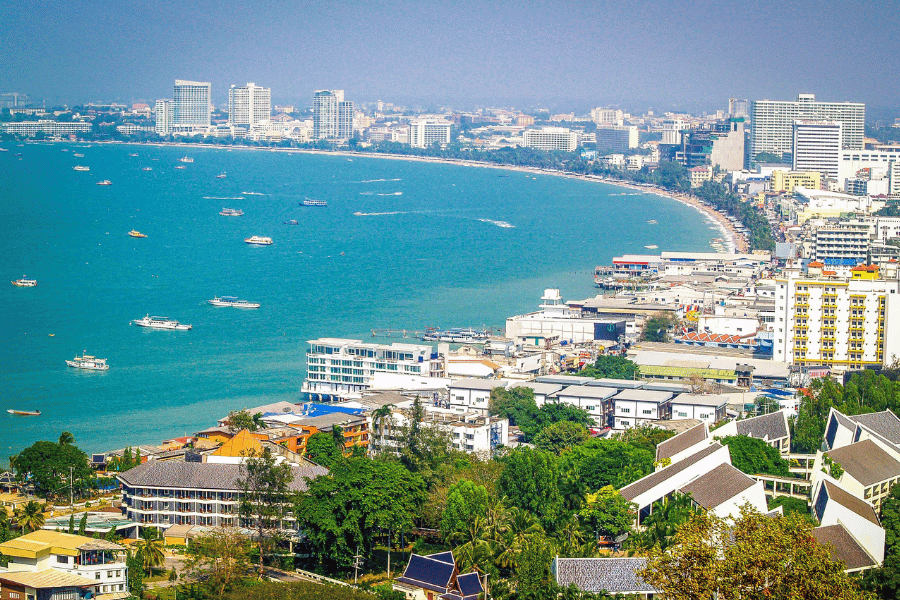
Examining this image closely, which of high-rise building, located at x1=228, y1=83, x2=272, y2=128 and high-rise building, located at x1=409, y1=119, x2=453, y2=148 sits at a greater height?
high-rise building, located at x1=228, y1=83, x2=272, y2=128

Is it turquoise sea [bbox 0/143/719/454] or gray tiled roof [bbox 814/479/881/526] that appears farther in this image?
turquoise sea [bbox 0/143/719/454]

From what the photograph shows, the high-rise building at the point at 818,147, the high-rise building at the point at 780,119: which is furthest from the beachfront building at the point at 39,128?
the high-rise building at the point at 818,147

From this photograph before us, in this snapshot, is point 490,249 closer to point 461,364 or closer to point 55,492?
point 461,364

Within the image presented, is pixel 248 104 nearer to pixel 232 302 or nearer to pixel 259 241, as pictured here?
pixel 259 241

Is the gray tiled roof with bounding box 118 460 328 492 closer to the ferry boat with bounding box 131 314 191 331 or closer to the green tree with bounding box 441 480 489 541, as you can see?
the green tree with bounding box 441 480 489 541

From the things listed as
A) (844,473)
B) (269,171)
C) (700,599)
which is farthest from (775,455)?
(269,171)

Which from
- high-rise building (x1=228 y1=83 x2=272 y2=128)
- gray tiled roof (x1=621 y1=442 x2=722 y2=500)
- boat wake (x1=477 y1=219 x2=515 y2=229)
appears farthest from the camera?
Answer: high-rise building (x1=228 y1=83 x2=272 y2=128)

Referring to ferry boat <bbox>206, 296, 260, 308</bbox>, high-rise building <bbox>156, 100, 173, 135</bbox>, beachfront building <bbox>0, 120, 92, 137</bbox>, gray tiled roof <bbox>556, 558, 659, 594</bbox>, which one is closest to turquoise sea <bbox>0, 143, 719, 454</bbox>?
ferry boat <bbox>206, 296, 260, 308</bbox>

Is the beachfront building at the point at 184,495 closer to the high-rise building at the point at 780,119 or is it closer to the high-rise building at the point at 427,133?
the high-rise building at the point at 780,119
